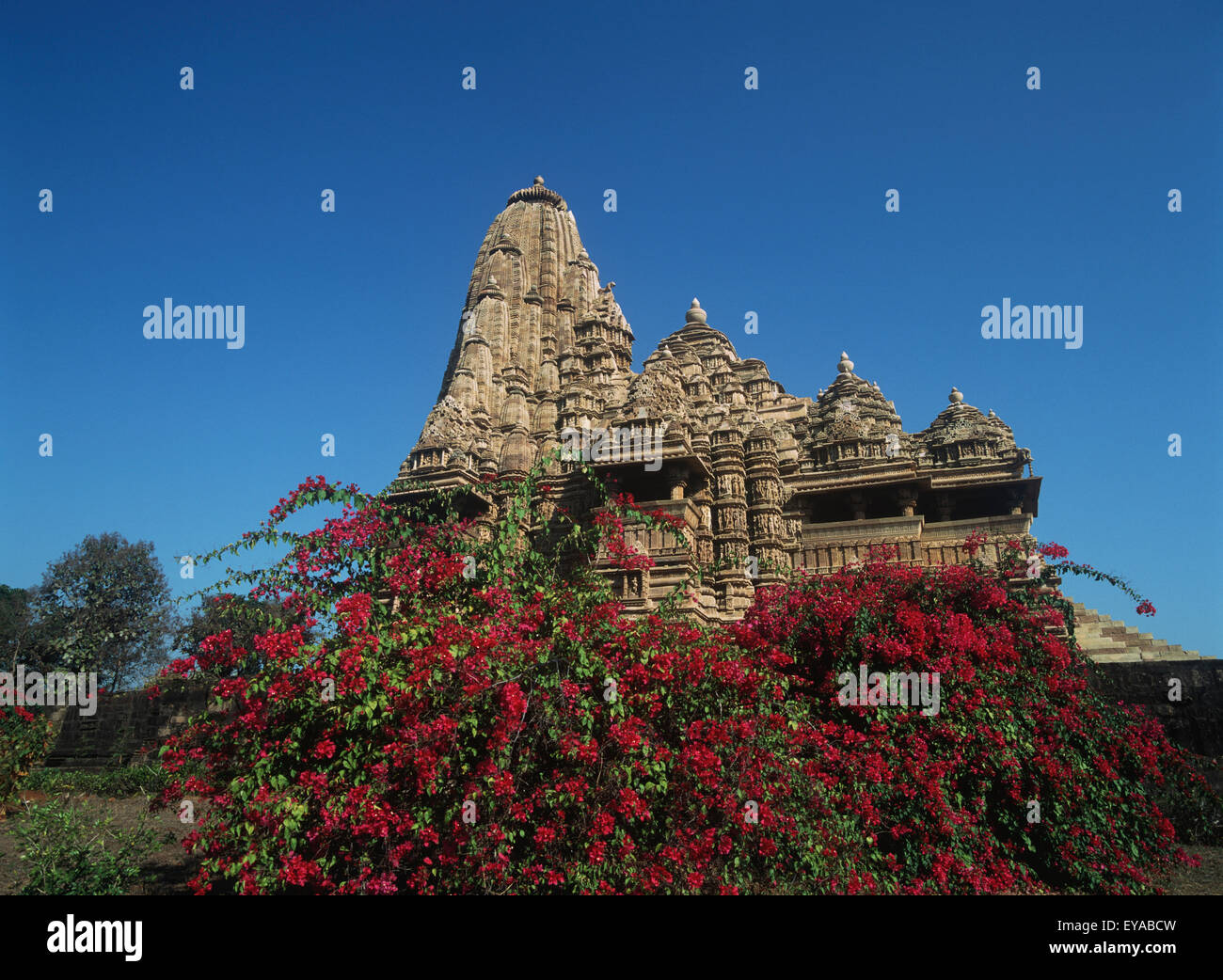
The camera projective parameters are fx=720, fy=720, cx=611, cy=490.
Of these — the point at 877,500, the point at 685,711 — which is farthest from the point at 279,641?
the point at 877,500

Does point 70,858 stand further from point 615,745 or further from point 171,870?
point 615,745

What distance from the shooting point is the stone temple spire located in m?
24.4

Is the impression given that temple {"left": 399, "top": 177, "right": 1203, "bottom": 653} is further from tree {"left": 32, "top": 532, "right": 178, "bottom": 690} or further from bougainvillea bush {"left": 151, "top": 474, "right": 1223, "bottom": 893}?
tree {"left": 32, "top": 532, "right": 178, "bottom": 690}

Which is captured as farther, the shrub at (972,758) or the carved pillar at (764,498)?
the carved pillar at (764,498)

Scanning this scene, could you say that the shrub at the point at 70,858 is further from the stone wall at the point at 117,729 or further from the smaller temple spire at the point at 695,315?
the smaller temple spire at the point at 695,315

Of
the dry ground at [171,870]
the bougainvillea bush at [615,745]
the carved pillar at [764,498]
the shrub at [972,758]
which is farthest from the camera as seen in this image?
the carved pillar at [764,498]

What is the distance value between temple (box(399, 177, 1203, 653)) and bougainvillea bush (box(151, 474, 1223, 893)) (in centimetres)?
733

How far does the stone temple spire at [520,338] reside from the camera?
24438mm

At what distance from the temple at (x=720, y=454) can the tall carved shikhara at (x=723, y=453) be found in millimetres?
53

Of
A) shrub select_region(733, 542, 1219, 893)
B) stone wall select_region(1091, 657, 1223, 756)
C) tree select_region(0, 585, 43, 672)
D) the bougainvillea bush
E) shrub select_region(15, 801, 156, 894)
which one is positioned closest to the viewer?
the bougainvillea bush

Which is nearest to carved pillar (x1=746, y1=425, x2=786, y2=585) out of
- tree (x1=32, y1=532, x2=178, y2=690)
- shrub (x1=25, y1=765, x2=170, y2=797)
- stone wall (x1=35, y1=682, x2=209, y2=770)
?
stone wall (x1=35, y1=682, x2=209, y2=770)

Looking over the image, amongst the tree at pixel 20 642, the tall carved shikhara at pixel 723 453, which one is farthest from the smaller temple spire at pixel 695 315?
the tree at pixel 20 642

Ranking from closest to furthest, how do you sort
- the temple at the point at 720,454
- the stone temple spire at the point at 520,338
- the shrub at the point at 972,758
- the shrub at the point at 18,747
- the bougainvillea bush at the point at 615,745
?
the bougainvillea bush at the point at 615,745, the shrub at the point at 972,758, the shrub at the point at 18,747, the temple at the point at 720,454, the stone temple spire at the point at 520,338
